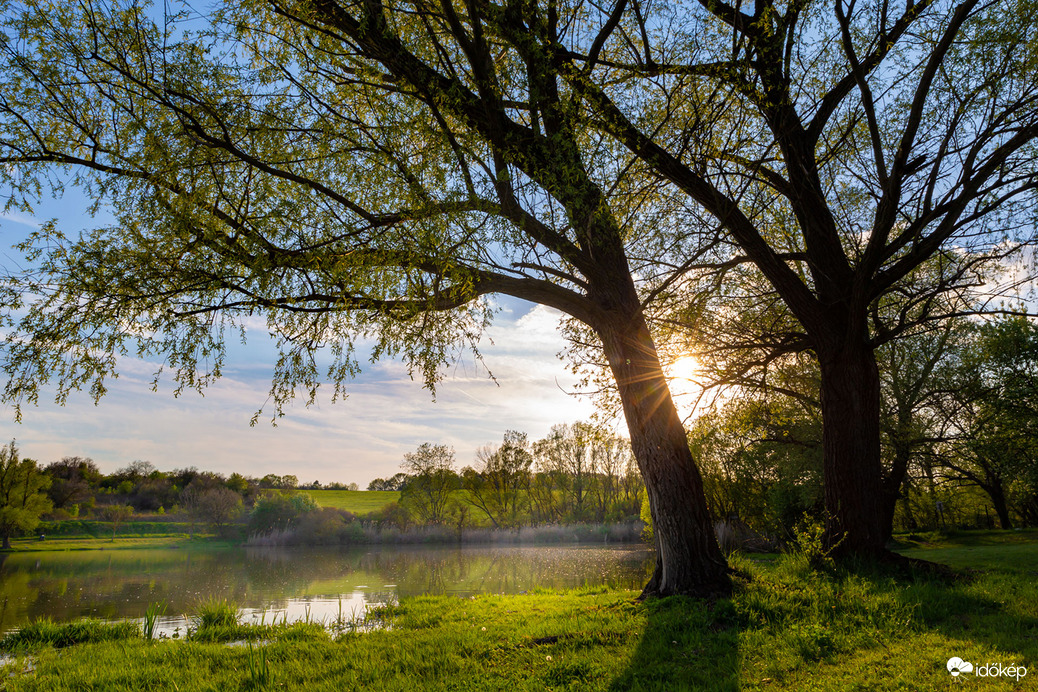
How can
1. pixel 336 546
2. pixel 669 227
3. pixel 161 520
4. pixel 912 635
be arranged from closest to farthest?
1. pixel 912 635
2. pixel 669 227
3. pixel 336 546
4. pixel 161 520

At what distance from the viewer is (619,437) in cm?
955

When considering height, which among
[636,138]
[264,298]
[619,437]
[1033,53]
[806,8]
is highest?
[806,8]

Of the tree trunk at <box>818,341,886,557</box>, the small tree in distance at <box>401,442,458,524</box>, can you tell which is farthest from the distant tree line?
the tree trunk at <box>818,341,886,557</box>

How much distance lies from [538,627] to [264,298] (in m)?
5.05

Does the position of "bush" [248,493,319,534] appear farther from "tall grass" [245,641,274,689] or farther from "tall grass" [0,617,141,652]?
"tall grass" [245,641,274,689]

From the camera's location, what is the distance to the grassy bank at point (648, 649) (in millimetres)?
3859

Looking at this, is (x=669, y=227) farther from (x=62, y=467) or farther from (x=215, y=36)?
(x=62, y=467)

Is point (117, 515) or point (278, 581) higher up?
point (278, 581)

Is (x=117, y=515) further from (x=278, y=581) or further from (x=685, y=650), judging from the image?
(x=685, y=650)

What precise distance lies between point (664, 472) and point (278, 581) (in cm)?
1257

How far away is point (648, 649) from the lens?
4500mm

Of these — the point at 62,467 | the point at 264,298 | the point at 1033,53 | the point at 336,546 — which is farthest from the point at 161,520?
the point at 1033,53

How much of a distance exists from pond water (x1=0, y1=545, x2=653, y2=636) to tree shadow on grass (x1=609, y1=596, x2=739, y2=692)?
457 cm

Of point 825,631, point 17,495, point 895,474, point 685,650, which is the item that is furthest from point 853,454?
point 17,495
